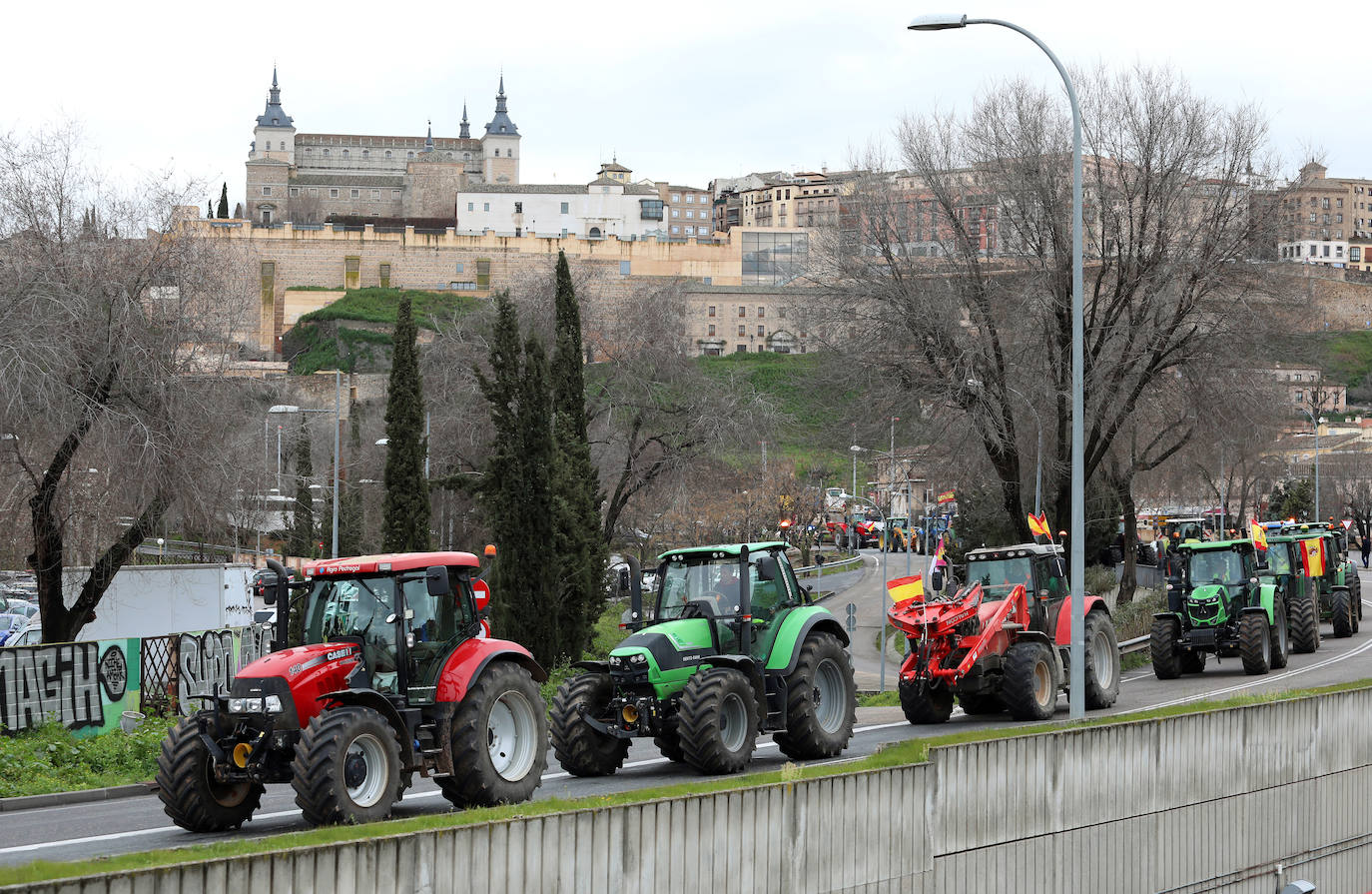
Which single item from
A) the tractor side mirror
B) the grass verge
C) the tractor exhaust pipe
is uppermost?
the tractor side mirror

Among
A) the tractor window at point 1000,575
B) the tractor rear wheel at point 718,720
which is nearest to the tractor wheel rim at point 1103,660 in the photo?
the tractor window at point 1000,575

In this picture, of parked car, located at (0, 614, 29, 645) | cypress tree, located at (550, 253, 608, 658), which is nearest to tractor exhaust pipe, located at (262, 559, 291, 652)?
cypress tree, located at (550, 253, 608, 658)

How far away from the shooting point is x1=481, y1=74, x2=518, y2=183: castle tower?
595 ft

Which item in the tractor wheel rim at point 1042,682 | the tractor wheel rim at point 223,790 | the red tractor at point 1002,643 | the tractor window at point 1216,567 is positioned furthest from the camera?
the tractor window at point 1216,567

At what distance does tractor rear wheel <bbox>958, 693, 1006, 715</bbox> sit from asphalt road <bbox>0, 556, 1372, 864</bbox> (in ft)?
0.75

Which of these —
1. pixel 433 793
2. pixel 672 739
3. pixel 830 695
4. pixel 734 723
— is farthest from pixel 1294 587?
pixel 433 793

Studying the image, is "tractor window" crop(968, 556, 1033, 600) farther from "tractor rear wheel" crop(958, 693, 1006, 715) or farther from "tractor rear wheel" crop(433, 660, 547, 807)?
"tractor rear wheel" crop(433, 660, 547, 807)

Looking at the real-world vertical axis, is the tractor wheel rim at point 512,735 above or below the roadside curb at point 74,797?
above

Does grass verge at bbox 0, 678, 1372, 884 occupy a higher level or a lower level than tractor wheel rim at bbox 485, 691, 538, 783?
higher

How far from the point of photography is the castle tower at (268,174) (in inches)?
6865

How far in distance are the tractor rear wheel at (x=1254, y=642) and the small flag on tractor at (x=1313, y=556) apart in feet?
23.2

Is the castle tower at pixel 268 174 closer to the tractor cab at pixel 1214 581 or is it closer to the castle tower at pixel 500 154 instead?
the castle tower at pixel 500 154

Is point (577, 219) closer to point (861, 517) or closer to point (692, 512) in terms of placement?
point (861, 517)

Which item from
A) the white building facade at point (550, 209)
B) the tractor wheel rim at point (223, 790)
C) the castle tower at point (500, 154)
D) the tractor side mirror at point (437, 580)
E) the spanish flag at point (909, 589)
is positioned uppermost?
the castle tower at point (500, 154)
